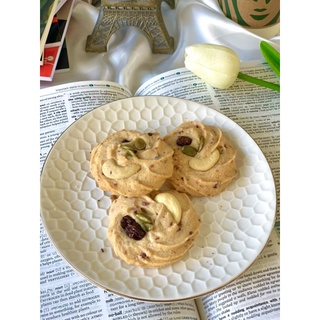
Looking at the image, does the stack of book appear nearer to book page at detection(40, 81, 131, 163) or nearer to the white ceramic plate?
book page at detection(40, 81, 131, 163)

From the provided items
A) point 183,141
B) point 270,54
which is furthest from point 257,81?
point 183,141

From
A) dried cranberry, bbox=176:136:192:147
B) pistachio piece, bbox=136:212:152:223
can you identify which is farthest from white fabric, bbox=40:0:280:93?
pistachio piece, bbox=136:212:152:223

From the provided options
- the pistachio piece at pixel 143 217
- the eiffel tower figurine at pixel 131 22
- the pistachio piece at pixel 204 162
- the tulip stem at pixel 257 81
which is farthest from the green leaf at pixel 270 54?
the pistachio piece at pixel 143 217

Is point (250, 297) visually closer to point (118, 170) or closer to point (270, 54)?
point (118, 170)

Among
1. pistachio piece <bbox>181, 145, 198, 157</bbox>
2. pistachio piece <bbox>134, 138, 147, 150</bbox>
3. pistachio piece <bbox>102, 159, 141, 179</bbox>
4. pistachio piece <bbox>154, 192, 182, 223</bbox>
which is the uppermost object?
pistachio piece <bbox>134, 138, 147, 150</bbox>

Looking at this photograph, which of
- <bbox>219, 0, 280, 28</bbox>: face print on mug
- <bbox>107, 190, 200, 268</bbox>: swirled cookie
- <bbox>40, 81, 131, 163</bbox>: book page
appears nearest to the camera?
<bbox>107, 190, 200, 268</bbox>: swirled cookie

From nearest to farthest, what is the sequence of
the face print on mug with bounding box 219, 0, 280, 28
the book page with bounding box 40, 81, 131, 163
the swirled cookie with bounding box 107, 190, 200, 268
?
the swirled cookie with bounding box 107, 190, 200, 268
the book page with bounding box 40, 81, 131, 163
the face print on mug with bounding box 219, 0, 280, 28
